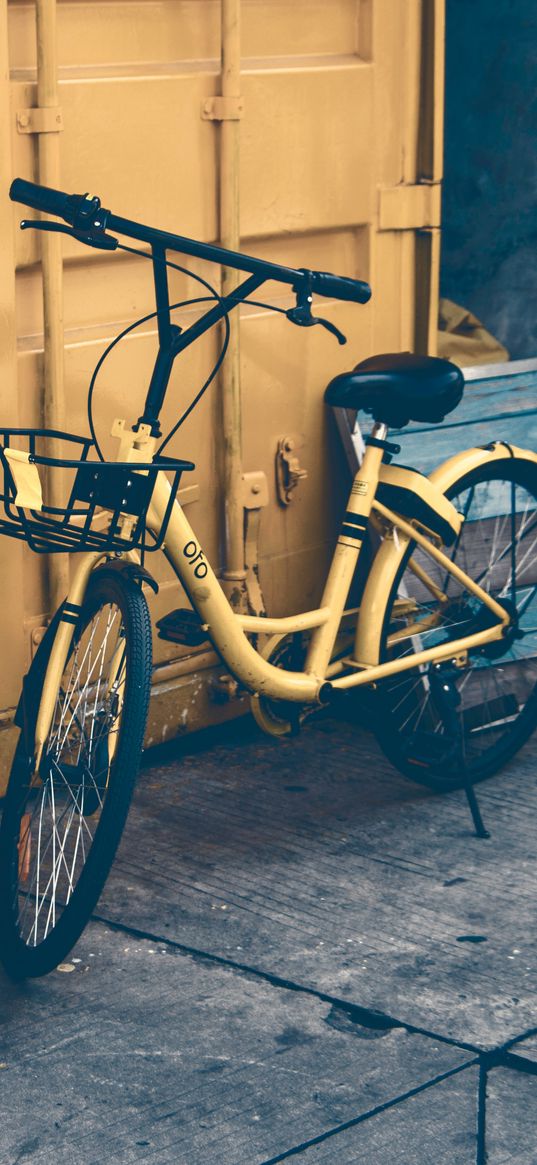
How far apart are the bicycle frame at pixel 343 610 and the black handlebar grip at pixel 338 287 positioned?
50 centimetres

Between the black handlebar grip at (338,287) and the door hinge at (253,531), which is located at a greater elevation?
the black handlebar grip at (338,287)

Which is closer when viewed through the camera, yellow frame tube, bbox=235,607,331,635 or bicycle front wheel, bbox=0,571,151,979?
bicycle front wheel, bbox=0,571,151,979

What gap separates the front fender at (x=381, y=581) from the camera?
4.18 meters

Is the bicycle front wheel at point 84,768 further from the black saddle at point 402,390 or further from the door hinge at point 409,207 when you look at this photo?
the door hinge at point 409,207

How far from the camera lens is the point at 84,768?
11.1 ft

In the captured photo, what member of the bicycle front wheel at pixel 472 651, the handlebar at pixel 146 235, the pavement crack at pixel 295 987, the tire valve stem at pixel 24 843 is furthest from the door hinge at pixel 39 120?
the pavement crack at pixel 295 987

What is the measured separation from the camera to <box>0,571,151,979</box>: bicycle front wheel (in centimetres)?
323

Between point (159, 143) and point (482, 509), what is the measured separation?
1.36 m

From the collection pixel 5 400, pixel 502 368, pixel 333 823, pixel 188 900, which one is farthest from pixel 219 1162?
pixel 502 368

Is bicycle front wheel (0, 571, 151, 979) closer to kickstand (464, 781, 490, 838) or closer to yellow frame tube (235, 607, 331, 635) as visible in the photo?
yellow frame tube (235, 607, 331, 635)

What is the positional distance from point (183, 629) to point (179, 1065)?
3.59 feet

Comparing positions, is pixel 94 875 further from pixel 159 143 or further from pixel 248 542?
pixel 159 143

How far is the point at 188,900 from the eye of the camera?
3.77 m

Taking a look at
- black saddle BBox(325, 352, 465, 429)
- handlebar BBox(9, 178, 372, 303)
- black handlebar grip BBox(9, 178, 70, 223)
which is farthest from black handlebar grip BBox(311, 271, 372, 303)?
black handlebar grip BBox(9, 178, 70, 223)
